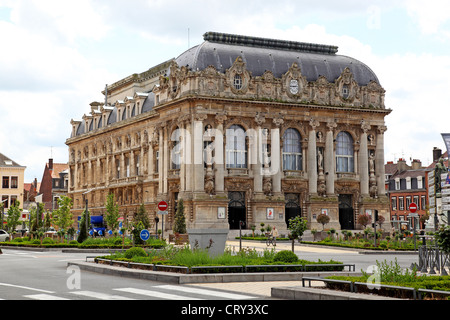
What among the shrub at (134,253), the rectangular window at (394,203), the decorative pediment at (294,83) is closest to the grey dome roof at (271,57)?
the decorative pediment at (294,83)

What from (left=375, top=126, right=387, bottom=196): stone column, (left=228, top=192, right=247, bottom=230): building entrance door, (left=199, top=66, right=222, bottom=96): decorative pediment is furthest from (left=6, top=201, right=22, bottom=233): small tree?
(left=375, top=126, right=387, bottom=196): stone column

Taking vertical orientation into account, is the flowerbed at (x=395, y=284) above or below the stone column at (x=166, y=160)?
below

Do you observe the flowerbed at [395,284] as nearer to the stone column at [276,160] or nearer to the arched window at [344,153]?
the stone column at [276,160]

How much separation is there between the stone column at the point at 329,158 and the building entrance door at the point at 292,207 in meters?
3.90

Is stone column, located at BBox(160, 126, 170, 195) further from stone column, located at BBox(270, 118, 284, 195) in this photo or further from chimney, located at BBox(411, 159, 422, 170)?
chimney, located at BBox(411, 159, 422, 170)

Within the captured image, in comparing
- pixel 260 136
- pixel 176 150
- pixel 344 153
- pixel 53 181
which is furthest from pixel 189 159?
pixel 53 181

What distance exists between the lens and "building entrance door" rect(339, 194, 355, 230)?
82.9m

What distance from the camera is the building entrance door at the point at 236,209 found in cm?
7606

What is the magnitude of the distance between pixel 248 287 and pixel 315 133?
200 feet

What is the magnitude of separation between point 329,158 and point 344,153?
326 cm

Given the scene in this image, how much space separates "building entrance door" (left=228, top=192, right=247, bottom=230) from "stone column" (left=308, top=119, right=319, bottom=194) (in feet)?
27.6

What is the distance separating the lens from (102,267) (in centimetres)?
2702
